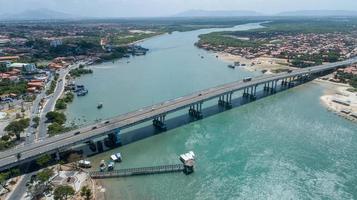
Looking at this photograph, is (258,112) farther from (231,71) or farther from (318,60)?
(318,60)

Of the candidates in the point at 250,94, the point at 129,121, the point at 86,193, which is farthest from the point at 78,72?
the point at 86,193

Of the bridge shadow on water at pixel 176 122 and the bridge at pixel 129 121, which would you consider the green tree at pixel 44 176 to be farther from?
the bridge shadow on water at pixel 176 122

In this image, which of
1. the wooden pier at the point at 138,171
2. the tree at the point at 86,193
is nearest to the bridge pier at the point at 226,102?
the wooden pier at the point at 138,171

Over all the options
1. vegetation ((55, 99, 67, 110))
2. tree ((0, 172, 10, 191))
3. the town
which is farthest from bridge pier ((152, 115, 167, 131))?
tree ((0, 172, 10, 191))

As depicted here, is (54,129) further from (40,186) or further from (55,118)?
(40,186)

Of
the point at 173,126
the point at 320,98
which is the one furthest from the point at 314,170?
the point at 320,98

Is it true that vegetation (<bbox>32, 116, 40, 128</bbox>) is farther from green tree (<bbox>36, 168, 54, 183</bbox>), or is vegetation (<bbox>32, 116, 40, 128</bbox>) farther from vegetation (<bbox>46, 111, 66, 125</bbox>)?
green tree (<bbox>36, 168, 54, 183</bbox>)

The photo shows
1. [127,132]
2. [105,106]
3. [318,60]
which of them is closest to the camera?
[127,132]
